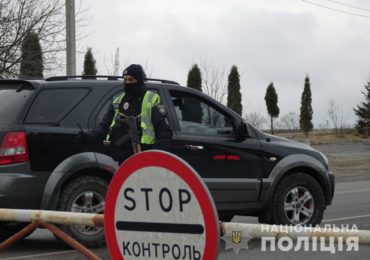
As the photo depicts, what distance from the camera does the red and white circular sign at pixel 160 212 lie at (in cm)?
296

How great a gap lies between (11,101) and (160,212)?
16.1 feet

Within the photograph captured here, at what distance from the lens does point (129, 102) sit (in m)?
6.85

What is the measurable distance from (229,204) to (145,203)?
16.5 feet

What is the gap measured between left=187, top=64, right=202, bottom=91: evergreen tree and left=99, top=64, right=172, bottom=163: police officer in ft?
110

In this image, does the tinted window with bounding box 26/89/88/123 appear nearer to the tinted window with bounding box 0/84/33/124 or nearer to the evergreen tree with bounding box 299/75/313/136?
the tinted window with bounding box 0/84/33/124

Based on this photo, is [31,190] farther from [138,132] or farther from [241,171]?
[241,171]

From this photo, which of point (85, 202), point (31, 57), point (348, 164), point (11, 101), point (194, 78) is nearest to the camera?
point (85, 202)

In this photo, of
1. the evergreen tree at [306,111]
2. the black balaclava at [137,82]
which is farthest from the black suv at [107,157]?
the evergreen tree at [306,111]

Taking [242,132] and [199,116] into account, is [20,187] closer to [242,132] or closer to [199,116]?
[199,116]

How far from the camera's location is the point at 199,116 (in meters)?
8.33

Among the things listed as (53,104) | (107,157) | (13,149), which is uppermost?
(53,104)

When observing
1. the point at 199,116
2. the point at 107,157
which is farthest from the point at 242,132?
the point at 107,157

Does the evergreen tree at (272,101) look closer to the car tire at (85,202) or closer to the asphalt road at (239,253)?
the asphalt road at (239,253)

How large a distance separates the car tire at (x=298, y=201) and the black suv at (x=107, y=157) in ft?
0.04
